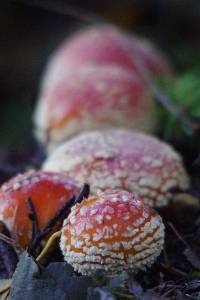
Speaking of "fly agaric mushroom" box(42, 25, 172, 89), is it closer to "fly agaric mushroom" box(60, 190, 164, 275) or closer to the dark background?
the dark background

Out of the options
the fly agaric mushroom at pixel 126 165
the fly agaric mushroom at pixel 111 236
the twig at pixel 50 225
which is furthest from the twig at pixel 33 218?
the fly agaric mushroom at pixel 126 165

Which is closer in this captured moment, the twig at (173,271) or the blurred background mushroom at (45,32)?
the twig at (173,271)

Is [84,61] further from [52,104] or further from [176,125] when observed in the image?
[176,125]

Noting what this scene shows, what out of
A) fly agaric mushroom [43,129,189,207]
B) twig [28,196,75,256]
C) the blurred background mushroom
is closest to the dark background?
the blurred background mushroom

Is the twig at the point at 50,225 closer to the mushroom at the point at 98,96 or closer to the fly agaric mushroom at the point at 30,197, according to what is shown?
the fly agaric mushroom at the point at 30,197

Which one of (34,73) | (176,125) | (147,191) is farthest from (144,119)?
(34,73)

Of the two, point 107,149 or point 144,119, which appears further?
point 144,119
